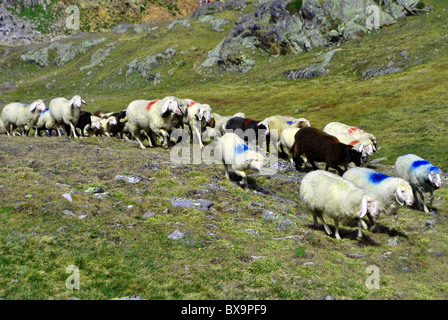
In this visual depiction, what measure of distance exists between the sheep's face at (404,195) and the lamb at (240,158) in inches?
173

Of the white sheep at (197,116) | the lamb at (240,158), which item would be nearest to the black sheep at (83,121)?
the white sheep at (197,116)

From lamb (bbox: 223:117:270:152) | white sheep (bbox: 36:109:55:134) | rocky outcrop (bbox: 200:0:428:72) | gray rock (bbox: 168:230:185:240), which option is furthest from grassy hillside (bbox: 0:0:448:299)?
rocky outcrop (bbox: 200:0:428:72)

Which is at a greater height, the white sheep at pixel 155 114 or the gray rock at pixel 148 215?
the white sheep at pixel 155 114

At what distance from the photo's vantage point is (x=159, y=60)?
289 feet

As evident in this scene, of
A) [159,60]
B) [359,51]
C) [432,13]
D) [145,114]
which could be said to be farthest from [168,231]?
[159,60]

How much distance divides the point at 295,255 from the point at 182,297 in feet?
10.6

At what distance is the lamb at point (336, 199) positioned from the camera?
9070 mm

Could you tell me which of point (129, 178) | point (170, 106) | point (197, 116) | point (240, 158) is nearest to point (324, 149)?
point (240, 158)

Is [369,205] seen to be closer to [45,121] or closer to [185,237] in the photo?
[185,237]

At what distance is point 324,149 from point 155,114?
8634mm

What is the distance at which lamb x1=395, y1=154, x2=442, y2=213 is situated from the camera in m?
11.8

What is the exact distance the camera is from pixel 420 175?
12352 millimetres

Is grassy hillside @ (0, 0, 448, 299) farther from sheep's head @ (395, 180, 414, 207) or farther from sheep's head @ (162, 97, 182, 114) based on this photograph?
sheep's head @ (162, 97, 182, 114)

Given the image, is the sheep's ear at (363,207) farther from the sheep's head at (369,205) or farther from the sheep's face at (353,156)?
the sheep's face at (353,156)
